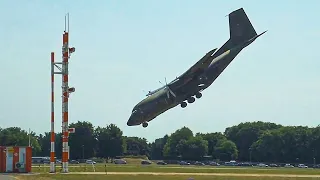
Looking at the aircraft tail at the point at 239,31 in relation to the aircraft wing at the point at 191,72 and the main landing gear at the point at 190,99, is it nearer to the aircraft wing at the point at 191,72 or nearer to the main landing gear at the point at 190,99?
the aircraft wing at the point at 191,72

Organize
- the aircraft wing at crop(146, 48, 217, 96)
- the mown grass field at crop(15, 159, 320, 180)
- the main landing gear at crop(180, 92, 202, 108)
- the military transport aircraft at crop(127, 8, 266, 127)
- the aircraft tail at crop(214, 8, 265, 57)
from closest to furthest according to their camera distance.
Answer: the military transport aircraft at crop(127, 8, 266, 127)
the aircraft wing at crop(146, 48, 217, 96)
the main landing gear at crop(180, 92, 202, 108)
the aircraft tail at crop(214, 8, 265, 57)
the mown grass field at crop(15, 159, 320, 180)

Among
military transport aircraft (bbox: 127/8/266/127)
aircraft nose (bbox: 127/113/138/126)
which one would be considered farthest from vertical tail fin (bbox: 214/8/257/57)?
aircraft nose (bbox: 127/113/138/126)

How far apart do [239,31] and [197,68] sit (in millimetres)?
3622

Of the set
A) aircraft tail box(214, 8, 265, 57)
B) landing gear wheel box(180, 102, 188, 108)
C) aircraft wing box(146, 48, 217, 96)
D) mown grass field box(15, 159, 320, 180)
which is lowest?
mown grass field box(15, 159, 320, 180)

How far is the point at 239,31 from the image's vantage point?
38.7 metres

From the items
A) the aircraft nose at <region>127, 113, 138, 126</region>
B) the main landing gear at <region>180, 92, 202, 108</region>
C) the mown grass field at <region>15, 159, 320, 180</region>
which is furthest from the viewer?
the mown grass field at <region>15, 159, 320, 180</region>

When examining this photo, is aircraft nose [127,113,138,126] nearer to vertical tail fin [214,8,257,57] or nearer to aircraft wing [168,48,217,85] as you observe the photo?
aircraft wing [168,48,217,85]

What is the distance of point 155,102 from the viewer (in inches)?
1437

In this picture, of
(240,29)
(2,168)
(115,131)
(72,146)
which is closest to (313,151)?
(115,131)

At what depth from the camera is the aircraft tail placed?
38.6 meters

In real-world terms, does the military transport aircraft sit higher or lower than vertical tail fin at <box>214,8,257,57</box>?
lower

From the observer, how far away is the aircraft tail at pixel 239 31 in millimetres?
38562

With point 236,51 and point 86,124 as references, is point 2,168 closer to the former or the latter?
point 236,51

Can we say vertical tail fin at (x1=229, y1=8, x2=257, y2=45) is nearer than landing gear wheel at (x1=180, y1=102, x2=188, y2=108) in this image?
No
